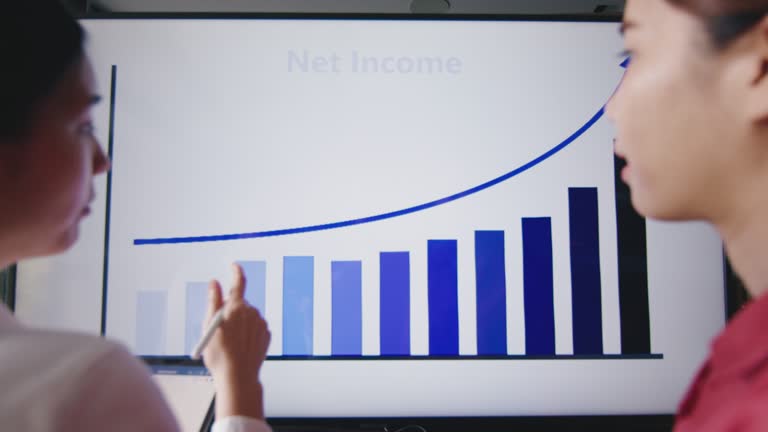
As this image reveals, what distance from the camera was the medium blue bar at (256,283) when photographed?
958mm

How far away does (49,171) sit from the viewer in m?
0.48

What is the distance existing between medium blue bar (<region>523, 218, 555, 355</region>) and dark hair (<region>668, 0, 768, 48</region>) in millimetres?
547

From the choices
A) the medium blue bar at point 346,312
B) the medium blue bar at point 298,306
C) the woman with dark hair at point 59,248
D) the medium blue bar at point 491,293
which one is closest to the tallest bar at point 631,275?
the medium blue bar at point 491,293

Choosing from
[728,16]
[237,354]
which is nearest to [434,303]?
[237,354]

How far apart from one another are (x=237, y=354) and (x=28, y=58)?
40 centimetres

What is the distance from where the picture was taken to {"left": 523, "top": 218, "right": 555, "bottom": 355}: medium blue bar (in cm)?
97

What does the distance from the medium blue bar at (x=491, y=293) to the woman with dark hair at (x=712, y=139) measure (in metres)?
0.44

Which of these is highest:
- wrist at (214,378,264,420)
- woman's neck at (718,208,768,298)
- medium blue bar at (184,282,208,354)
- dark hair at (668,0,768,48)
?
dark hair at (668,0,768,48)

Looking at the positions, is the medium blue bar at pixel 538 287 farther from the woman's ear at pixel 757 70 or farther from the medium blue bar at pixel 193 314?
the medium blue bar at pixel 193 314

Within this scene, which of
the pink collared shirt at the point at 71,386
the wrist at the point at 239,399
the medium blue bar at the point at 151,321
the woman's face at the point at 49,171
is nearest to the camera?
the pink collared shirt at the point at 71,386

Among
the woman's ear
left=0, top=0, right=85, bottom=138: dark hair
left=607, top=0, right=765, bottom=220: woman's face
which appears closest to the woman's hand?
left=0, top=0, right=85, bottom=138: dark hair

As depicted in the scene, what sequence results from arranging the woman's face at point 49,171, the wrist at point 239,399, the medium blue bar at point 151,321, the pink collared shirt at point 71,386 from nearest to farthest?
the pink collared shirt at point 71,386, the woman's face at point 49,171, the wrist at point 239,399, the medium blue bar at point 151,321

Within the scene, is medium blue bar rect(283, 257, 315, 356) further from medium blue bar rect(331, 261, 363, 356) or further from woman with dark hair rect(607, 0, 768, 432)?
woman with dark hair rect(607, 0, 768, 432)

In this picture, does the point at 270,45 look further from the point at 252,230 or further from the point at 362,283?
the point at 362,283
